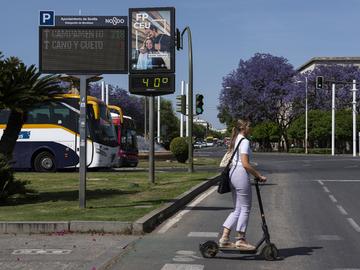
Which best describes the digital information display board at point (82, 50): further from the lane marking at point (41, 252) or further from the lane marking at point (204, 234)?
the lane marking at point (41, 252)

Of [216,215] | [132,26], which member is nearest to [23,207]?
[216,215]

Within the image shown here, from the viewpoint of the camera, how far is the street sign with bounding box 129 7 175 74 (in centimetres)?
1867

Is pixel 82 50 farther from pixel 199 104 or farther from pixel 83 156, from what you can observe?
pixel 199 104

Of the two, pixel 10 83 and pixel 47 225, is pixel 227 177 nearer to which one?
pixel 47 225

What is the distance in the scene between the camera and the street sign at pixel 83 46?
12797mm

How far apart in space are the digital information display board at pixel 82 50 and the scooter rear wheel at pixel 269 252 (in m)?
6.13

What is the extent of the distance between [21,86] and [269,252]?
7.30 metres

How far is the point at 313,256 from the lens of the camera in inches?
337

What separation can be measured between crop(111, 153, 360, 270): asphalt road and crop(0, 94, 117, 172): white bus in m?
11.1

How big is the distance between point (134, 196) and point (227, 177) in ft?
23.9

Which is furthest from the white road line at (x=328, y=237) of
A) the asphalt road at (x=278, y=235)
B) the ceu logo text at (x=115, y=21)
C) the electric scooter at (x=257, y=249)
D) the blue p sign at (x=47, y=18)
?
the blue p sign at (x=47, y=18)

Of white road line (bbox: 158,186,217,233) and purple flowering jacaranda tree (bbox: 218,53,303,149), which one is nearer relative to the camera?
white road line (bbox: 158,186,217,233)

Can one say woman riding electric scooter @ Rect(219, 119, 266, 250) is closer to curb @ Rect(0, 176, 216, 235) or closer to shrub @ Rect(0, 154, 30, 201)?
curb @ Rect(0, 176, 216, 235)

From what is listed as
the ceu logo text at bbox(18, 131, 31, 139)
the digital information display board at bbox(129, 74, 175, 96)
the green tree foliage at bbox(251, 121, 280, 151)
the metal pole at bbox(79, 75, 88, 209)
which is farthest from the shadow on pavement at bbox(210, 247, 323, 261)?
the green tree foliage at bbox(251, 121, 280, 151)
